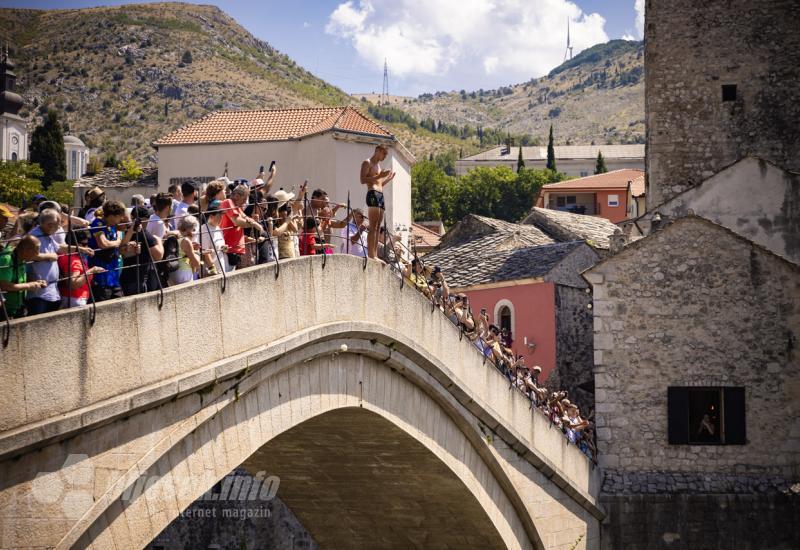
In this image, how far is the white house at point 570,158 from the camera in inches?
5094

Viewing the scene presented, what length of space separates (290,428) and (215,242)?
3.69m

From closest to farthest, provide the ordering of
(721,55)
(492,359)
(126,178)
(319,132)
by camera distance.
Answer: (492,359)
(721,55)
(319,132)
(126,178)

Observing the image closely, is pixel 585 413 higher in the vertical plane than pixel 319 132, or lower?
lower

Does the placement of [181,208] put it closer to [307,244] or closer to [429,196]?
[307,244]

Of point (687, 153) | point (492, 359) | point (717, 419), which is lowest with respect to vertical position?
point (717, 419)

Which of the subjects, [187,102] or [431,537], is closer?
[431,537]

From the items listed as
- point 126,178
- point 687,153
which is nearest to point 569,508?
point 687,153

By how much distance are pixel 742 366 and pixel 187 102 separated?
93.9m

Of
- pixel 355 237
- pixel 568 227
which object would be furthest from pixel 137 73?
pixel 355 237

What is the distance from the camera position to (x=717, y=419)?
2198 cm

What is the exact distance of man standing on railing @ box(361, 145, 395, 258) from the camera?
14992 mm

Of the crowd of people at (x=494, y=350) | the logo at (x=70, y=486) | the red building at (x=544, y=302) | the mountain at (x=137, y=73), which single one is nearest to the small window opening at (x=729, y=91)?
the red building at (x=544, y=302)

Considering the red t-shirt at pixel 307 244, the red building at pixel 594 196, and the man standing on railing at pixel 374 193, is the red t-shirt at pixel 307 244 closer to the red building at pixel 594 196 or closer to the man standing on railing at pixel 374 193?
the man standing on railing at pixel 374 193

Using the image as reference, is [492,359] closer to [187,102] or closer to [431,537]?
[431,537]
